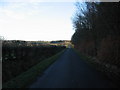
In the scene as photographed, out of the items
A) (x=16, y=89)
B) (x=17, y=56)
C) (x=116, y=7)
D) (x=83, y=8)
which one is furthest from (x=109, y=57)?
(x=17, y=56)

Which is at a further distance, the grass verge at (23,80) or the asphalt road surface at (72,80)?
the grass verge at (23,80)

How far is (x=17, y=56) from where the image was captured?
29375 mm

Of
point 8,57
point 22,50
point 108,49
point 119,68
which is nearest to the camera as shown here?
point 119,68

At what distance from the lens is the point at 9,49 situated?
27375 millimetres

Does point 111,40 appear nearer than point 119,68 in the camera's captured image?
No

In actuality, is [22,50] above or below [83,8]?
below

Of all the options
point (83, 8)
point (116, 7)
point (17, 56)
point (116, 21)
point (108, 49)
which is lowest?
point (17, 56)

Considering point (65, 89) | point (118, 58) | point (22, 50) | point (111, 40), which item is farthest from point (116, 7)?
point (22, 50)

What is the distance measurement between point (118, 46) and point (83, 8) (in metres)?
18.0

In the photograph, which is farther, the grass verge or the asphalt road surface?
the grass verge

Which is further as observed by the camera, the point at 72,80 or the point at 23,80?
the point at 23,80

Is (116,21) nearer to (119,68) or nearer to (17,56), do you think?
(119,68)

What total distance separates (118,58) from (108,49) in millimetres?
2695

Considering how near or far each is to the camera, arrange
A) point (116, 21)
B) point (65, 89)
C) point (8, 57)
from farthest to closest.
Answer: point (8, 57)
point (116, 21)
point (65, 89)
